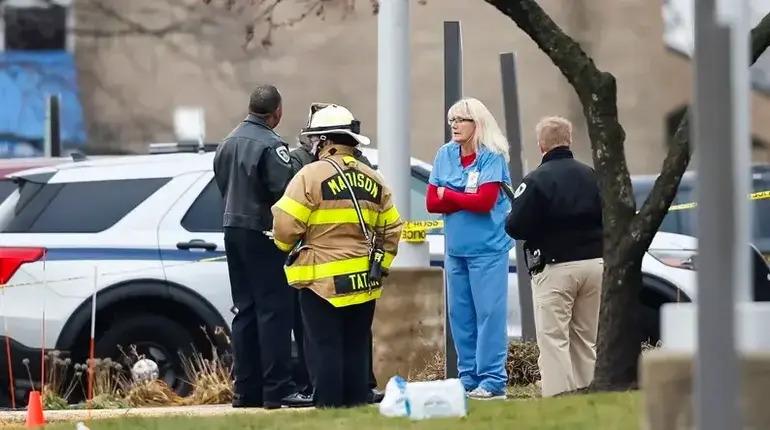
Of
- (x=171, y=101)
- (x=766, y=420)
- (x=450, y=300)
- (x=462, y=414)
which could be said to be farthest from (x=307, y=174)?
(x=171, y=101)

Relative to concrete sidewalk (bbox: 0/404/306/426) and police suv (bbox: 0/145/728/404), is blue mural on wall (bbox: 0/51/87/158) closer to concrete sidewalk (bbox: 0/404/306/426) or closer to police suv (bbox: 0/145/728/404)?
police suv (bbox: 0/145/728/404)

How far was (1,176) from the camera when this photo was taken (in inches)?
506

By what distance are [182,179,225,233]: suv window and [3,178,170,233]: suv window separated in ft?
1.03

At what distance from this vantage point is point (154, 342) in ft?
37.0

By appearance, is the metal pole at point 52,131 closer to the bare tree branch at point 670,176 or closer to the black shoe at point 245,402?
the black shoe at point 245,402

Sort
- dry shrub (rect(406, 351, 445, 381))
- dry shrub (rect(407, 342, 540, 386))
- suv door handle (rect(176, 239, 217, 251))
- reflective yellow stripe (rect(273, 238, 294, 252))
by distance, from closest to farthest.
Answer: reflective yellow stripe (rect(273, 238, 294, 252))
dry shrub (rect(406, 351, 445, 381))
dry shrub (rect(407, 342, 540, 386))
suv door handle (rect(176, 239, 217, 251))

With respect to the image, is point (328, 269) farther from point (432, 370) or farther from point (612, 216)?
point (432, 370)

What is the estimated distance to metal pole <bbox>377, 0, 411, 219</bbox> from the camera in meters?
10.8

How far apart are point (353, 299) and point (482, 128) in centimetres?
186

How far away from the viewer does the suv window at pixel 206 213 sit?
11.5 metres

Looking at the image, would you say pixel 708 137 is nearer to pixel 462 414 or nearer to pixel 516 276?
pixel 462 414

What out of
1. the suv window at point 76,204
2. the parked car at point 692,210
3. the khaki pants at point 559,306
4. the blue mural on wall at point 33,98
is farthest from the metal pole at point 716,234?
the blue mural on wall at point 33,98

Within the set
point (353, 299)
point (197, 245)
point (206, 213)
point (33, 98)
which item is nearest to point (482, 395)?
point (353, 299)

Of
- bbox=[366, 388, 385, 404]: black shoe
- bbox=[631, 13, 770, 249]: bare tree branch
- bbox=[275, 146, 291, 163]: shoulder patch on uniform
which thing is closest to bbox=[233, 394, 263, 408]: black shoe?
bbox=[366, 388, 385, 404]: black shoe
